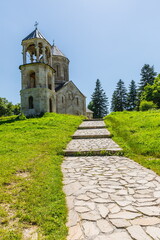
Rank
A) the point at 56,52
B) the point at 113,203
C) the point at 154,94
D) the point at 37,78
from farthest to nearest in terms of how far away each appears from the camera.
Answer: the point at 56,52, the point at 154,94, the point at 37,78, the point at 113,203

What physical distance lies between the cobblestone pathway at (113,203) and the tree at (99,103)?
147 ft

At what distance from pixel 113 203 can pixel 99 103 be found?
48.2 m

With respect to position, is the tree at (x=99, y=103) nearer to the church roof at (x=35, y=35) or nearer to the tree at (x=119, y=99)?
the tree at (x=119, y=99)

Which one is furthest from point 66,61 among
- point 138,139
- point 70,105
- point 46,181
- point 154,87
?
point 46,181

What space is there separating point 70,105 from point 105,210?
86.7 ft

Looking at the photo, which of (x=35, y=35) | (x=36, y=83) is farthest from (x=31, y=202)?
(x=35, y=35)

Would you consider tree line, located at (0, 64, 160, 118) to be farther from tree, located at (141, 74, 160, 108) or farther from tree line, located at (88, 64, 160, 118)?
tree, located at (141, 74, 160, 108)

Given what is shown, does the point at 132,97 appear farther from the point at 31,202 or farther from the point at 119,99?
the point at 31,202

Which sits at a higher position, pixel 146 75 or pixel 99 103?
pixel 146 75

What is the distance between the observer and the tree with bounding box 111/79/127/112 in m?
51.3

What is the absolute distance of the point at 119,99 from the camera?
170ft

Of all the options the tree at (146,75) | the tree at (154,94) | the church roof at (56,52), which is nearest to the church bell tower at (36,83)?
the church roof at (56,52)

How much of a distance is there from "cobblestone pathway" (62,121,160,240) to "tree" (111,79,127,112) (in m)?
48.8

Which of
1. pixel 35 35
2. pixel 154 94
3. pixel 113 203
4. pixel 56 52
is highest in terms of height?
pixel 56 52
